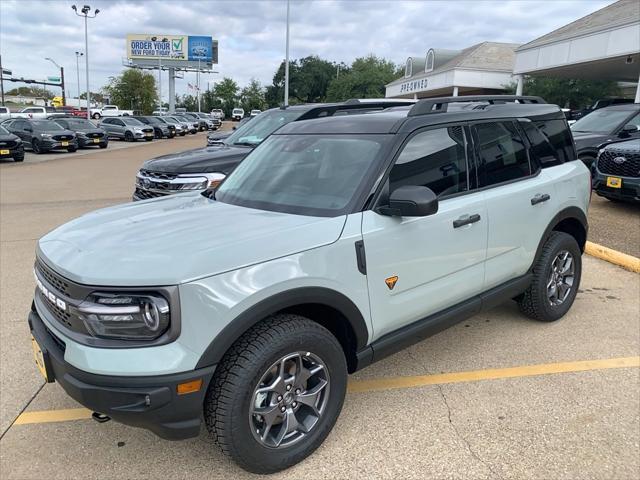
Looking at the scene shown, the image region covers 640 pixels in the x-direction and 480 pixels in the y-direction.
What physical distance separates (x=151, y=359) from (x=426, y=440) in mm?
1599

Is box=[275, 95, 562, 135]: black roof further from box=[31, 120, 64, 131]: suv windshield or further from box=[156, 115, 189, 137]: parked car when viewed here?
box=[156, 115, 189, 137]: parked car

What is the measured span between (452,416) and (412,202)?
1.35 meters

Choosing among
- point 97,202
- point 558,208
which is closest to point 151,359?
point 558,208

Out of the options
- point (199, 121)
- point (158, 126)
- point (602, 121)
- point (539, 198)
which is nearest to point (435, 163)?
point (539, 198)

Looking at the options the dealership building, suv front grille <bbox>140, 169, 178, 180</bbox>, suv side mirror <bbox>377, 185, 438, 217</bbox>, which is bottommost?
suv front grille <bbox>140, 169, 178, 180</bbox>

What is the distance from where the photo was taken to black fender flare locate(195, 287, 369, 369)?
2.18 meters

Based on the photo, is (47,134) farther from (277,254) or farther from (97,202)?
(277,254)

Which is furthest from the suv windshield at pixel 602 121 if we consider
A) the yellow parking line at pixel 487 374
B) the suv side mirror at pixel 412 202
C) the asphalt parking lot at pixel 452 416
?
the suv side mirror at pixel 412 202

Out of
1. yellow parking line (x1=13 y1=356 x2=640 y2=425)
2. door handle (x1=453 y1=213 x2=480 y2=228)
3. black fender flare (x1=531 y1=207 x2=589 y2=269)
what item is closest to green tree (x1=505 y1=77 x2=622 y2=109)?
black fender flare (x1=531 y1=207 x2=589 y2=269)

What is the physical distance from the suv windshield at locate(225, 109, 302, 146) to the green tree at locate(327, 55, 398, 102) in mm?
60778

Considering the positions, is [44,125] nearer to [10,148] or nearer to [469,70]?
[10,148]

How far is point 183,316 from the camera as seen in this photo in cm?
210

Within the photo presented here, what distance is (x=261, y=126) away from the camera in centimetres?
812

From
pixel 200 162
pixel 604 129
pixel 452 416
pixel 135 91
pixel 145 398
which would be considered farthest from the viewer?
pixel 135 91
